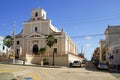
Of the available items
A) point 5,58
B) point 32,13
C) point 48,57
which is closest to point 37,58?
point 48,57

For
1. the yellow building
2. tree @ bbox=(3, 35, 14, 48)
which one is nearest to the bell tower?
the yellow building

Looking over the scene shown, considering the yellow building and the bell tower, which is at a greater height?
the bell tower

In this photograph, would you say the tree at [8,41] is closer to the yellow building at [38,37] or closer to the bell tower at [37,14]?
the yellow building at [38,37]

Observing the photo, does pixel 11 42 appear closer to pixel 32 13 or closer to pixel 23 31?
pixel 23 31

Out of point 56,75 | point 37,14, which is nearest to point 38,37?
point 37,14

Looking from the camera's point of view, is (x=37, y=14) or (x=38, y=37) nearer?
(x=38, y=37)

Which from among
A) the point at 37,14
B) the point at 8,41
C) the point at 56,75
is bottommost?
the point at 56,75

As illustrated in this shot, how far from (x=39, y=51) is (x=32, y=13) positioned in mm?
15364

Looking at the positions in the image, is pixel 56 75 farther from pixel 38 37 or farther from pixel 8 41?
pixel 38 37

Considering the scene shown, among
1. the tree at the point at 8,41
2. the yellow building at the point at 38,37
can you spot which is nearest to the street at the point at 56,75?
the yellow building at the point at 38,37

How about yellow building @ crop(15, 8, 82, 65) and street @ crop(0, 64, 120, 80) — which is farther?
yellow building @ crop(15, 8, 82, 65)

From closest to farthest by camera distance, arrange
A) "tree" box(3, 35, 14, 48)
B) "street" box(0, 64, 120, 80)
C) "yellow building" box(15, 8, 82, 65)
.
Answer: "street" box(0, 64, 120, 80), "tree" box(3, 35, 14, 48), "yellow building" box(15, 8, 82, 65)

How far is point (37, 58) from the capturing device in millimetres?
58000

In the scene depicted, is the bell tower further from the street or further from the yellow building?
the street
